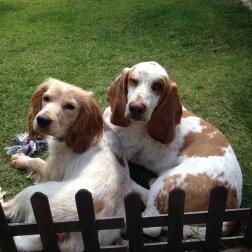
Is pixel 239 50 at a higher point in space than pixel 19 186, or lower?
higher

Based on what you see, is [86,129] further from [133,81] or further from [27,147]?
[27,147]

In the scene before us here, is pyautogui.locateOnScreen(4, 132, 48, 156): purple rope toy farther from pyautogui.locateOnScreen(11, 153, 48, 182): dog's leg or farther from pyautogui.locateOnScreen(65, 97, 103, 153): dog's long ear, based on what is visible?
pyautogui.locateOnScreen(65, 97, 103, 153): dog's long ear

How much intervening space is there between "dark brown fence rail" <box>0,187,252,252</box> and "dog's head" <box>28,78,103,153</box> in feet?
3.13

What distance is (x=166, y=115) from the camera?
4.33 metres

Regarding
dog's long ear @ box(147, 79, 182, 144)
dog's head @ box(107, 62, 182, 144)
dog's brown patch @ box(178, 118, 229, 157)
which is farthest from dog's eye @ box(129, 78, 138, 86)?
dog's brown patch @ box(178, 118, 229, 157)

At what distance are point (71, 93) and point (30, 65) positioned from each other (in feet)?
11.2

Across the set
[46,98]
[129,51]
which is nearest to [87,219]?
[46,98]

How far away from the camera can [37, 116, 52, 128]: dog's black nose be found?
3762 millimetres

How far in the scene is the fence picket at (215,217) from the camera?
10.2ft

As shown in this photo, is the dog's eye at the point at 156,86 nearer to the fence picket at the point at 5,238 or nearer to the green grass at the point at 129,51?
the green grass at the point at 129,51

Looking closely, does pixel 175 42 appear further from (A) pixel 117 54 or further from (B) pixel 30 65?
(B) pixel 30 65

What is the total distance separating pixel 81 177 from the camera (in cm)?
371

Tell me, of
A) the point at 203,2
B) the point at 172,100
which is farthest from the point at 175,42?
the point at 172,100

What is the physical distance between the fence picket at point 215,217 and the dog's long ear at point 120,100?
1476 millimetres
